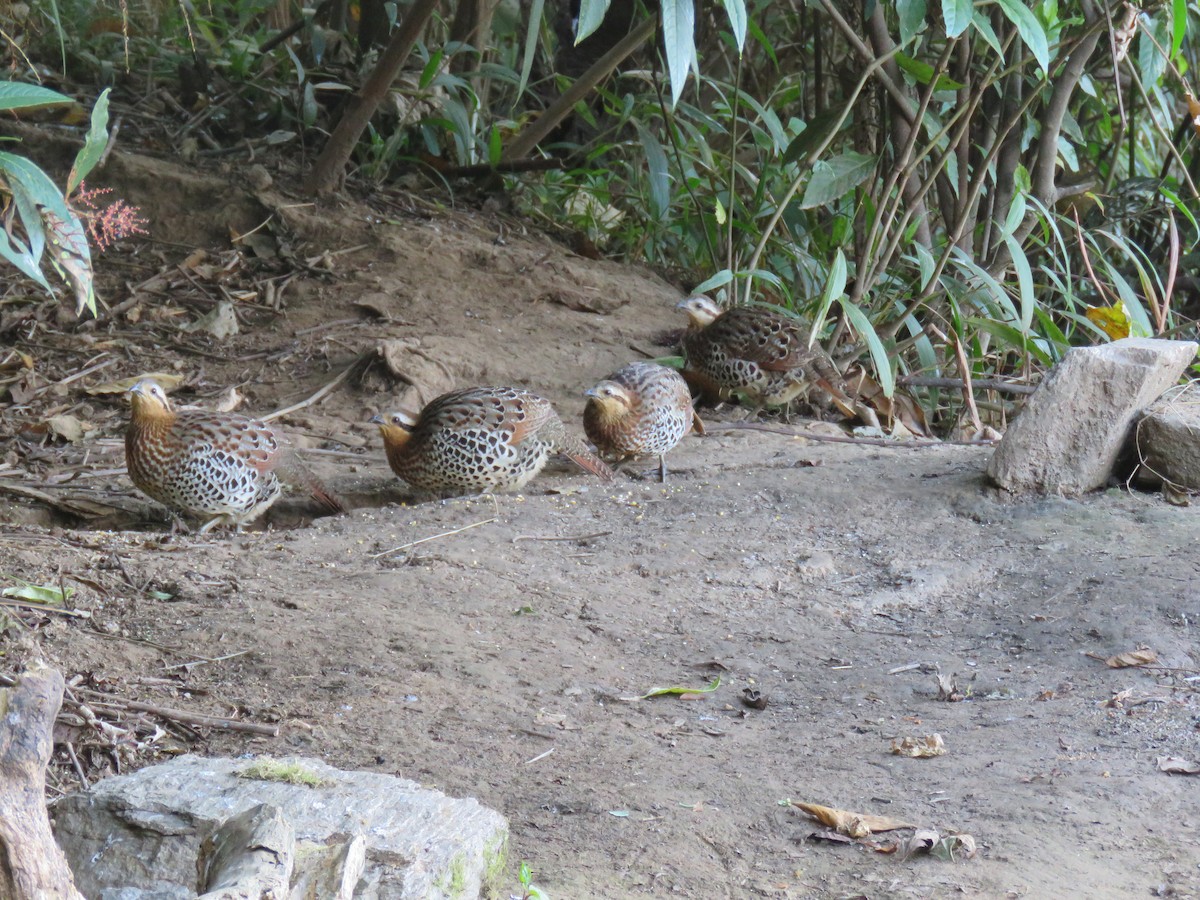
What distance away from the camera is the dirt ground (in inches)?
116

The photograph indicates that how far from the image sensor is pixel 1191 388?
5.52 meters

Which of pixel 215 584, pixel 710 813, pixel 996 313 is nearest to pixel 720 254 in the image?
pixel 996 313

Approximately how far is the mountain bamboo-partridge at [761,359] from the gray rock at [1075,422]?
1589 mm

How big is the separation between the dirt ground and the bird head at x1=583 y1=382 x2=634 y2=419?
0.40m

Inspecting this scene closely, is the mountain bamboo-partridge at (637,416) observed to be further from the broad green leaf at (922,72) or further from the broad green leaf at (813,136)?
the broad green leaf at (922,72)

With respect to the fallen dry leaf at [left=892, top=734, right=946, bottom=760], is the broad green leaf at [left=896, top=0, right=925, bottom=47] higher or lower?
higher

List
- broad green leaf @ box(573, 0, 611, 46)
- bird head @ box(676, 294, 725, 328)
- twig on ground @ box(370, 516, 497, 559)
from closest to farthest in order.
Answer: broad green leaf @ box(573, 0, 611, 46) → twig on ground @ box(370, 516, 497, 559) → bird head @ box(676, 294, 725, 328)

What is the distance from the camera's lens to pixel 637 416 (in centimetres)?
604

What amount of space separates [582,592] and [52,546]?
1.77 metres

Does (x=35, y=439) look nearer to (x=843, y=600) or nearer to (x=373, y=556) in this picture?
(x=373, y=556)

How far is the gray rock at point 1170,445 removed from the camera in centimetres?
501

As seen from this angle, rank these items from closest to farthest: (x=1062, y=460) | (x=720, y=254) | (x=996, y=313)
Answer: (x=1062, y=460)
(x=996, y=313)
(x=720, y=254)

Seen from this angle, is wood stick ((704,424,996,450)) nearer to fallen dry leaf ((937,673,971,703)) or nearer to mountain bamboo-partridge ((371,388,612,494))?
mountain bamboo-partridge ((371,388,612,494))

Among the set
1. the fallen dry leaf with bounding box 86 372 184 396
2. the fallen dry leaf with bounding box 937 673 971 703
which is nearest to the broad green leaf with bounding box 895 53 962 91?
the fallen dry leaf with bounding box 937 673 971 703
